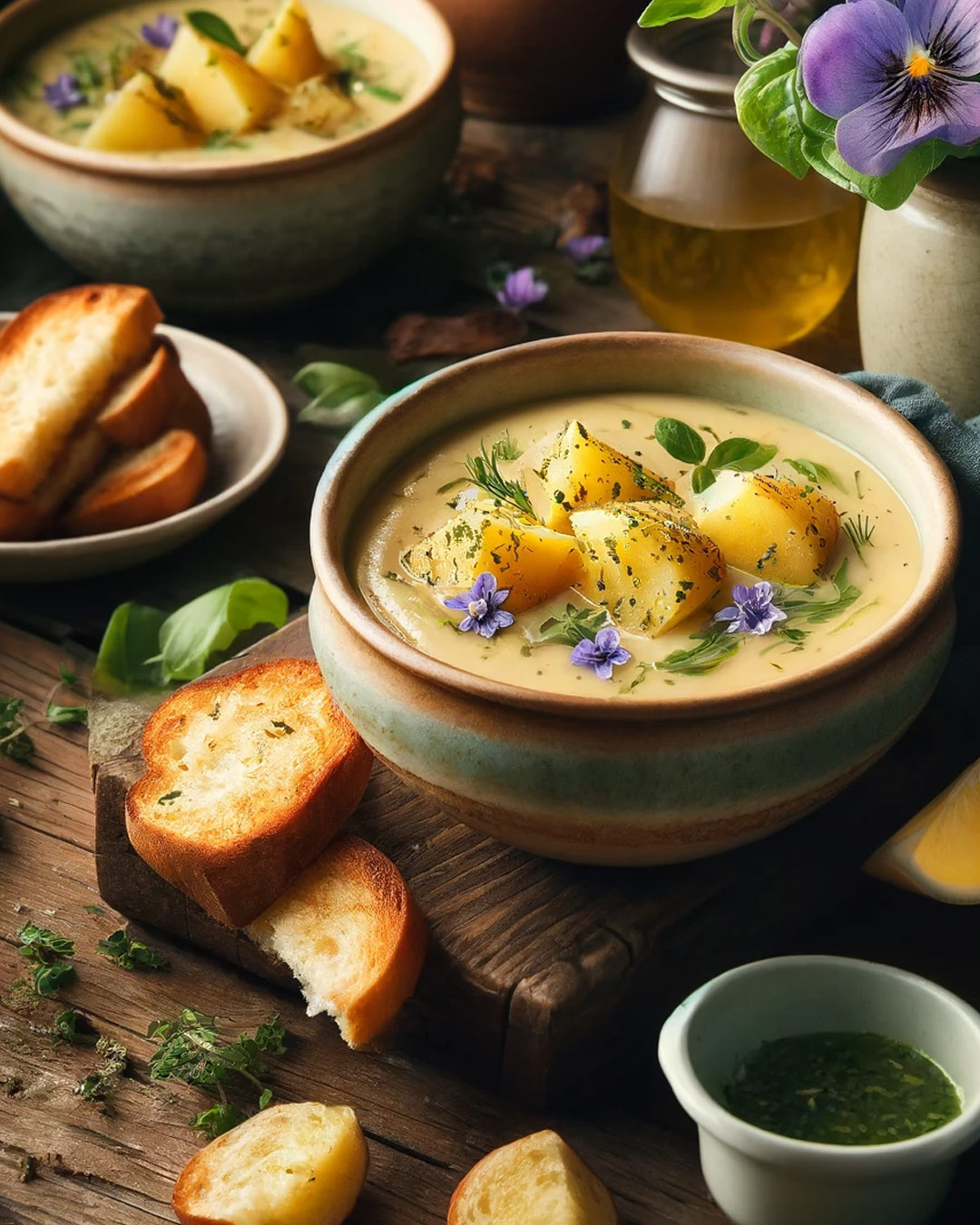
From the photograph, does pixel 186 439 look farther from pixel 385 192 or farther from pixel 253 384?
pixel 385 192

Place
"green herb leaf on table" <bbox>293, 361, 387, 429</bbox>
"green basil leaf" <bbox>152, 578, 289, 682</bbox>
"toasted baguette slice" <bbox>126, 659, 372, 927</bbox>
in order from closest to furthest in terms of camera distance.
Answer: "toasted baguette slice" <bbox>126, 659, 372, 927</bbox> < "green basil leaf" <bbox>152, 578, 289, 682</bbox> < "green herb leaf on table" <bbox>293, 361, 387, 429</bbox>

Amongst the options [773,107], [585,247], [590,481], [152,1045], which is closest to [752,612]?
[590,481]

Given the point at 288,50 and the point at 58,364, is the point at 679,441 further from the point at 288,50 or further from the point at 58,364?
the point at 288,50

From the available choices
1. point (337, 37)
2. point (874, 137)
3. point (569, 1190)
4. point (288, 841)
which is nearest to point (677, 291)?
point (874, 137)

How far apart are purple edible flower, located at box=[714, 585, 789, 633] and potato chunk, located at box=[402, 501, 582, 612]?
0.15 meters

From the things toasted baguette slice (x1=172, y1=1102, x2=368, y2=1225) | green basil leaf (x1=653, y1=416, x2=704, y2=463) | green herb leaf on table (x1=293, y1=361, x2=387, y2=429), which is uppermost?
green basil leaf (x1=653, y1=416, x2=704, y2=463)

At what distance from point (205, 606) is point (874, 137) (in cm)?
94

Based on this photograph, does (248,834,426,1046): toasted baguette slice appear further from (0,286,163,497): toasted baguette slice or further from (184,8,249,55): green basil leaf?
(184,8,249,55): green basil leaf

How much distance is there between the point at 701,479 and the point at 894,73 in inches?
17.3

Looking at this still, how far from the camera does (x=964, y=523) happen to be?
1758 mm

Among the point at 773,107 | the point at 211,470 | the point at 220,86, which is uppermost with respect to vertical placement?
the point at 773,107

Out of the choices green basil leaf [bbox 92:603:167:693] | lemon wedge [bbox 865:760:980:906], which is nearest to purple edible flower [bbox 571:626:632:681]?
lemon wedge [bbox 865:760:980:906]

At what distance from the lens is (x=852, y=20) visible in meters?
1.59

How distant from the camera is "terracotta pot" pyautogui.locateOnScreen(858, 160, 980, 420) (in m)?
1.86
